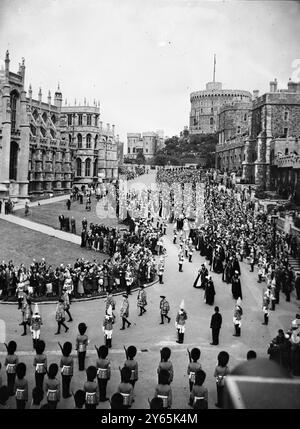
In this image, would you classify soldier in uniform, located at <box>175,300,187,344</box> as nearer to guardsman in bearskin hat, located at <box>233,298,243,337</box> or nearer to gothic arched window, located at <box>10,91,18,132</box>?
guardsman in bearskin hat, located at <box>233,298,243,337</box>

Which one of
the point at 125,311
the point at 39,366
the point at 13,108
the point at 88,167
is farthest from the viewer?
the point at 88,167

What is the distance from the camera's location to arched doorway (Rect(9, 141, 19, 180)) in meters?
44.3

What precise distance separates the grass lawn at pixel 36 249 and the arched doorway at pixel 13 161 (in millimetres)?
16028

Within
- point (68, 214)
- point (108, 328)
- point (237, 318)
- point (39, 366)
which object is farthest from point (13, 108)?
point (39, 366)

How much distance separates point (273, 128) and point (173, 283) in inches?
1313

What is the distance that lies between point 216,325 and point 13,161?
1408 inches

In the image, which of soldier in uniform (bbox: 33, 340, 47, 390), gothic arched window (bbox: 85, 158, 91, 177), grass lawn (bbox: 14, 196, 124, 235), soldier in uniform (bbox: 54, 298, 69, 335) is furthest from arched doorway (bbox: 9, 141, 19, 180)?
soldier in uniform (bbox: 33, 340, 47, 390)

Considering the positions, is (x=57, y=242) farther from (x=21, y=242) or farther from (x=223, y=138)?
(x=223, y=138)

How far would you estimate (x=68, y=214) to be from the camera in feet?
121

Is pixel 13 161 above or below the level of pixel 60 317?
above

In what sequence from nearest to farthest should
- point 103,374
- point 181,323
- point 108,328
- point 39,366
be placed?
point 103,374, point 39,366, point 108,328, point 181,323

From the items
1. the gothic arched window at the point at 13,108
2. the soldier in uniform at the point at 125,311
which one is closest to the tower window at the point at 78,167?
the gothic arched window at the point at 13,108

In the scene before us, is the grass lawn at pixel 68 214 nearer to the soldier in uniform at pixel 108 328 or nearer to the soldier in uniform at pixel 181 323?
the soldier in uniform at pixel 108 328

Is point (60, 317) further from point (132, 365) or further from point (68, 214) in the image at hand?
point (68, 214)
